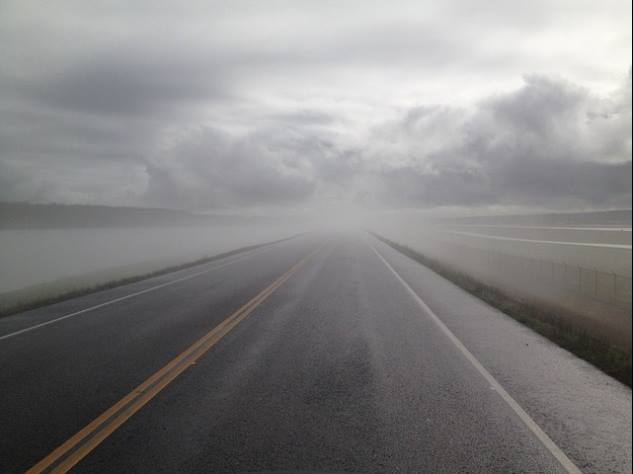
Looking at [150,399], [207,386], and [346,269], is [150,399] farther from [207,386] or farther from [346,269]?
[346,269]

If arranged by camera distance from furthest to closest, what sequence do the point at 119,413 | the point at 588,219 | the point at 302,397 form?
the point at 588,219
the point at 302,397
the point at 119,413

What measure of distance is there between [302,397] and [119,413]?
2.10 m

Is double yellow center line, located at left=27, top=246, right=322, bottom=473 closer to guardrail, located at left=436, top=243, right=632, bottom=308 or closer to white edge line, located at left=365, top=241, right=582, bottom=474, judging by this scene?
white edge line, located at left=365, top=241, right=582, bottom=474

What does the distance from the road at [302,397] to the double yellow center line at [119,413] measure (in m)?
0.02

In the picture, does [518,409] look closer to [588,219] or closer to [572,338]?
[572,338]

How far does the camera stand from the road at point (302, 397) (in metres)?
4.00

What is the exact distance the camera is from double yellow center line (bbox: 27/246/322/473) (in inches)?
155

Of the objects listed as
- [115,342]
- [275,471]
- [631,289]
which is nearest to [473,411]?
[275,471]

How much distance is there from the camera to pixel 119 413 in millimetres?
4926

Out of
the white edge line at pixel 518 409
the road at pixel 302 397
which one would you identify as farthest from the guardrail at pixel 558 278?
the road at pixel 302 397

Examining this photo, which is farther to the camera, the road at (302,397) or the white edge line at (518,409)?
the road at (302,397)

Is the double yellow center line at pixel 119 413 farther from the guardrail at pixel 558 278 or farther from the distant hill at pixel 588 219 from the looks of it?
the distant hill at pixel 588 219

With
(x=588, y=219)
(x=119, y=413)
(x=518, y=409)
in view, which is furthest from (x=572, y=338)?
(x=588, y=219)

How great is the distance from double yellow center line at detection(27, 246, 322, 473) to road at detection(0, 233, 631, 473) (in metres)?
0.02
